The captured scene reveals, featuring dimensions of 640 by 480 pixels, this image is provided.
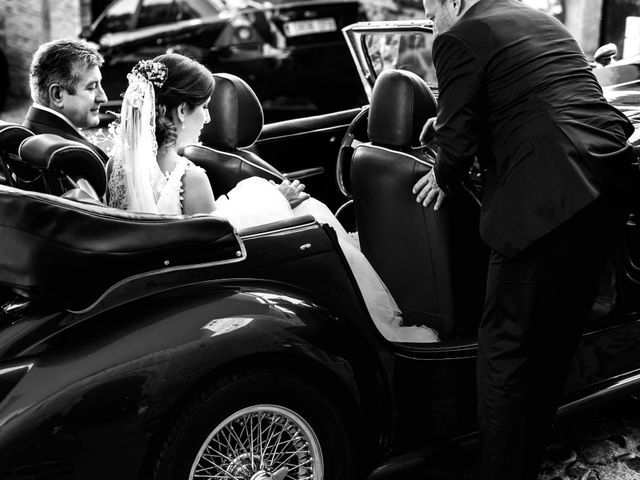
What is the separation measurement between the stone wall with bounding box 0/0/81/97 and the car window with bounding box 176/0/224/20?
12.5 feet

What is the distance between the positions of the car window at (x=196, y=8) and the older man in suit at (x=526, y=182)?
773 centimetres

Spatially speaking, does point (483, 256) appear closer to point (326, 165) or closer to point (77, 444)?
point (77, 444)

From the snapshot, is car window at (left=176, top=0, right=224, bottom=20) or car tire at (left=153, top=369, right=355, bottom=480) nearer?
car tire at (left=153, top=369, right=355, bottom=480)

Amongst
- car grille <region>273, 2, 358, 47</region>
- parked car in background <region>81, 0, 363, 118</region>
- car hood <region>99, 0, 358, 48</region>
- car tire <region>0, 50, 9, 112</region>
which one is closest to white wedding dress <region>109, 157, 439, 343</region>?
parked car in background <region>81, 0, 363, 118</region>

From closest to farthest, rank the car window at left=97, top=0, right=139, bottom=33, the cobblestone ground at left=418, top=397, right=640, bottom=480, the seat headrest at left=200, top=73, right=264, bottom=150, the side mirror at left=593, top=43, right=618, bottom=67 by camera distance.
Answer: the cobblestone ground at left=418, top=397, right=640, bottom=480 → the seat headrest at left=200, top=73, right=264, bottom=150 → the side mirror at left=593, top=43, right=618, bottom=67 → the car window at left=97, top=0, right=139, bottom=33

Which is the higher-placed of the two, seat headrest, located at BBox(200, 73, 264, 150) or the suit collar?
the suit collar

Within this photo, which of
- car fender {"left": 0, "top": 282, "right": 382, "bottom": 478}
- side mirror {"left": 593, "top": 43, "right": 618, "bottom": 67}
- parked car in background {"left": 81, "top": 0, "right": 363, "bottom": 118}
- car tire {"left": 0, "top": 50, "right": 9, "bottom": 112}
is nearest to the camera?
car fender {"left": 0, "top": 282, "right": 382, "bottom": 478}

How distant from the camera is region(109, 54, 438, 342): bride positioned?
2865mm

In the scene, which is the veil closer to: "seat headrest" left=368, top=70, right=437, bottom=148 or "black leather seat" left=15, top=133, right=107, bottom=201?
"black leather seat" left=15, top=133, right=107, bottom=201

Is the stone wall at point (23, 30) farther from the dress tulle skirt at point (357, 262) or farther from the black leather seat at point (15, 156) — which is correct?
the dress tulle skirt at point (357, 262)

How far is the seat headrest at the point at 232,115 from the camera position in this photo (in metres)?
3.67

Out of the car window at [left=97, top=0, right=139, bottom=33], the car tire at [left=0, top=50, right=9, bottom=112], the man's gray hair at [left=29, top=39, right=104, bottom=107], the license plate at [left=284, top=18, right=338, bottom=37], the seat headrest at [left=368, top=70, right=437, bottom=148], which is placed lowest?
the car tire at [left=0, top=50, right=9, bottom=112]

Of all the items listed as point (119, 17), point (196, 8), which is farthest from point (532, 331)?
point (119, 17)

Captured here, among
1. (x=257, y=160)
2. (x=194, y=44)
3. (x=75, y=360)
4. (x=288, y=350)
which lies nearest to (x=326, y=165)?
Answer: (x=257, y=160)
